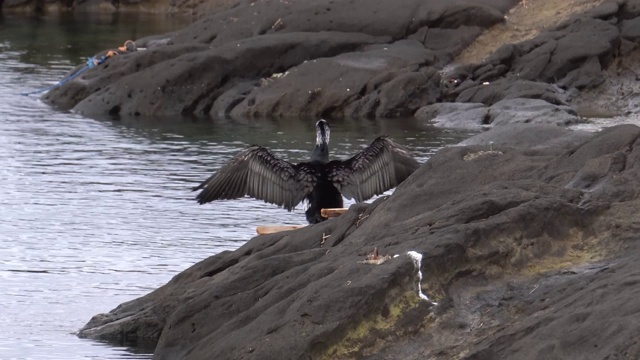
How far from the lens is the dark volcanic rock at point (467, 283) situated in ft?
24.0

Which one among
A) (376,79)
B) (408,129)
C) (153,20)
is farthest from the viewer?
(153,20)

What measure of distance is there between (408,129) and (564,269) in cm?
1546

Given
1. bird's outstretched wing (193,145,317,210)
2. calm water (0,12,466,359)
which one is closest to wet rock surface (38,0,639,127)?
calm water (0,12,466,359)

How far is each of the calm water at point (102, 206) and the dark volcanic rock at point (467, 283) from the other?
71.4 inches

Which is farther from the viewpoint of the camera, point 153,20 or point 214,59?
point 153,20

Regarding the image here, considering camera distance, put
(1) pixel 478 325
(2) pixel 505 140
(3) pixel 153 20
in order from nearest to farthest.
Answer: (1) pixel 478 325 < (2) pixel 505 140 < (3) pixel 153 20

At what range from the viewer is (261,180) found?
498 inches

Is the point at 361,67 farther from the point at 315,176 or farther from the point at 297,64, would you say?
the point at 315,176

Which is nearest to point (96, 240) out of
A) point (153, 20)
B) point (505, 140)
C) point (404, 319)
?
point (505, 140)

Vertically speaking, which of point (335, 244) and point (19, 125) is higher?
point (335, 244)

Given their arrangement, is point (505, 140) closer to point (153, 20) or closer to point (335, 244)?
point (335, 244)

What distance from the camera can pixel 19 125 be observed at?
24438 millimetres

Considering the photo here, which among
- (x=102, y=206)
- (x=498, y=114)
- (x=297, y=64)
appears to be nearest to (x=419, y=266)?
(x=102, y=206)

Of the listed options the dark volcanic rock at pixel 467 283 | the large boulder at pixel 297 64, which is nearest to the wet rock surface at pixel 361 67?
the large boulder at pixel 297 64
